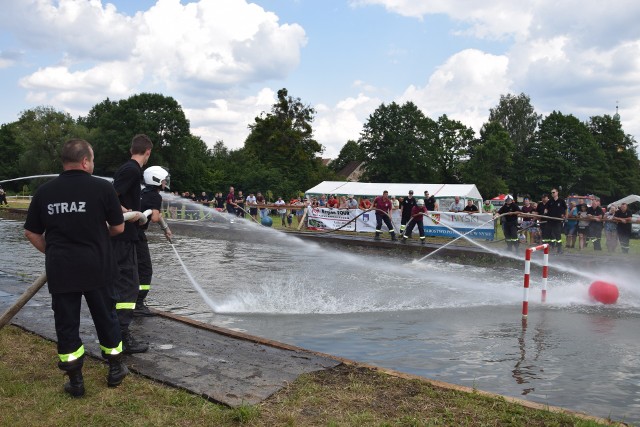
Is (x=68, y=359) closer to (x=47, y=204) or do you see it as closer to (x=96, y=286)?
(x=96, y=286)

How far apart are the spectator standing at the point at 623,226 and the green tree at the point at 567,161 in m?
57.4

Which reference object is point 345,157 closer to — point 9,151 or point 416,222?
point 9,151

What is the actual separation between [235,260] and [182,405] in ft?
36.7

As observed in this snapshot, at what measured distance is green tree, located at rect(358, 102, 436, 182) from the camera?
7731cm

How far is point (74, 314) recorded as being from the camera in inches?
174

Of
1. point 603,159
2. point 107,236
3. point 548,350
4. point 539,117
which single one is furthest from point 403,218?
point 539,117

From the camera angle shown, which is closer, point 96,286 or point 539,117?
point 96,286

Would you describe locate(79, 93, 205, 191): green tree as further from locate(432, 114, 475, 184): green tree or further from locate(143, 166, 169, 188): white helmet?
locate(143, 166, 169, 188): white helmet

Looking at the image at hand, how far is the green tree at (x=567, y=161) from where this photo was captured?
72.6 m

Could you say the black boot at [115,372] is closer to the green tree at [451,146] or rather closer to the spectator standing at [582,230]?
the spectator standing at [582,230]

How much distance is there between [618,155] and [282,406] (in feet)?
292

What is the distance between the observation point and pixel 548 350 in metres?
6.73

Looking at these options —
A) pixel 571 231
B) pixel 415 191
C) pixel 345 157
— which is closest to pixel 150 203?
pixel 571 231

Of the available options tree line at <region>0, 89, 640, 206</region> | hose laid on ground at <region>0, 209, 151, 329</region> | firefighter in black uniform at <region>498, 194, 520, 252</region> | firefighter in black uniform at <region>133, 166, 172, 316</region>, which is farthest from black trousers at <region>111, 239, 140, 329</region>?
tree line at <region>0, 89, 640, 206</region>
